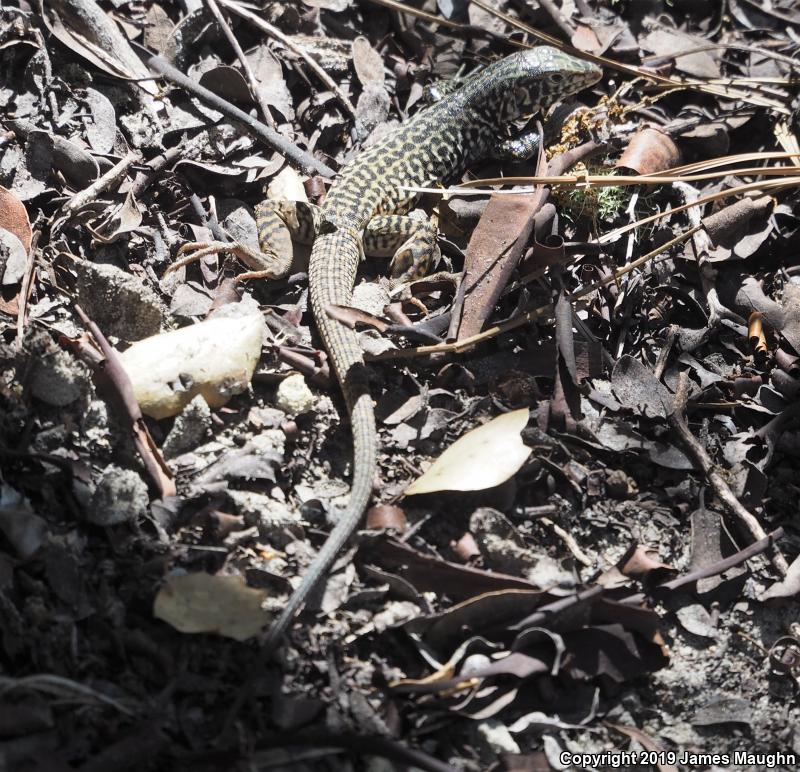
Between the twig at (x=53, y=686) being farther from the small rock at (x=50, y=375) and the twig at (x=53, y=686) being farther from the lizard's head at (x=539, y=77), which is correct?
the lizard's head at (x=539, y=77)

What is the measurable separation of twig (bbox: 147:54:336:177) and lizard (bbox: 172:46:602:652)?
0.29m

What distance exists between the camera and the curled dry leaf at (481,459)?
2980 millimetres

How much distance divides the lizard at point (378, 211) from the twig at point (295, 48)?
35 cm

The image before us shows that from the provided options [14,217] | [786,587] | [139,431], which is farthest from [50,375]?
[786,587]

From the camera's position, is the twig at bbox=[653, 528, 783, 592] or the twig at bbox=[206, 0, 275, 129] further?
the twig at bbox=[206, 0, 275, 129]

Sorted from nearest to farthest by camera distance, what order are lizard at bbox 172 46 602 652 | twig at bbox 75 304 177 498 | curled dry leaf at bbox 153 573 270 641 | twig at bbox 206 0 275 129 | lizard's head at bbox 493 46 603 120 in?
1. curled dry leaf at bbox 153 573 270 641
2. twig at bbox 75 304 177 498
3. lizard at bbox 172 46 602 652
4. twig at bbox 206 0 275 129
5. lizard's head at bbox 493 46 603 120

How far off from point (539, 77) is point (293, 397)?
2.55 metres

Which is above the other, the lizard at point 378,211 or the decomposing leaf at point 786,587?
the lizard at point 378,211

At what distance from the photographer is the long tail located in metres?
2.63

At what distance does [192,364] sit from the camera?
122 inches

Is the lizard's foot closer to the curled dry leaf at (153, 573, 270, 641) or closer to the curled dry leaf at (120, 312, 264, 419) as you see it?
the curled dry leaf at (120, 312, 264, 419)

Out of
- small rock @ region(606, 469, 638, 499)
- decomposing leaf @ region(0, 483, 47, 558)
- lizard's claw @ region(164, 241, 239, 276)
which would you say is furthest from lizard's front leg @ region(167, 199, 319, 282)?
small rock @ region(606, 469, 638, 499)

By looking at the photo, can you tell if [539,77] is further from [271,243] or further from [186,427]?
[186,427]

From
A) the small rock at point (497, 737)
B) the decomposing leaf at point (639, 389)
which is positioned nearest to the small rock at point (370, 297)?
the decomposing leaf at point (639, 389)
